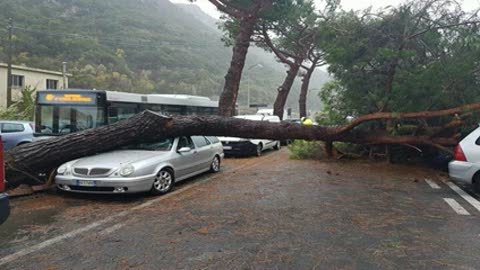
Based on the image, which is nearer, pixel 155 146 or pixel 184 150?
pixel 184 150

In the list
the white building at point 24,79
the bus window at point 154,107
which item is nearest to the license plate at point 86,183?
the bus window at point 154,107

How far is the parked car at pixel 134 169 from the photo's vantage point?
7.45 meters

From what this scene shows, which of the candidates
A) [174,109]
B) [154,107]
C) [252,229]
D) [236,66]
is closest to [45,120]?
[154,107]

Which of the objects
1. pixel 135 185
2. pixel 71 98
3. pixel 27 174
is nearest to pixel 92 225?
pixel 135 185

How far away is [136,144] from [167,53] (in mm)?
65793

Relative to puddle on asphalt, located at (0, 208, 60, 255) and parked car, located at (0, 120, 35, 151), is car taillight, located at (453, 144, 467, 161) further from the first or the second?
parked car, located at (0, 120, 35, 151)

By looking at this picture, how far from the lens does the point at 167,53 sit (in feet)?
238

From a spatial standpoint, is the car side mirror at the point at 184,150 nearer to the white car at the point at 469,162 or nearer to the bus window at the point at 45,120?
the bus window at the point at 45,120

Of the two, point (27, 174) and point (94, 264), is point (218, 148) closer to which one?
point (27, 174)

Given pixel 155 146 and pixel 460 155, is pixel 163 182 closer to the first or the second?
pixel 155 146

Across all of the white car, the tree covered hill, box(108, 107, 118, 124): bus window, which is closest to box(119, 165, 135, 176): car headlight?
box(108, 107, 118, 124): bus window

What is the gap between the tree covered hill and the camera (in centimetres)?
5028

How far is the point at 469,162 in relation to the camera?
809 centimetres

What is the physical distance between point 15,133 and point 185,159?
10671 millimetres
